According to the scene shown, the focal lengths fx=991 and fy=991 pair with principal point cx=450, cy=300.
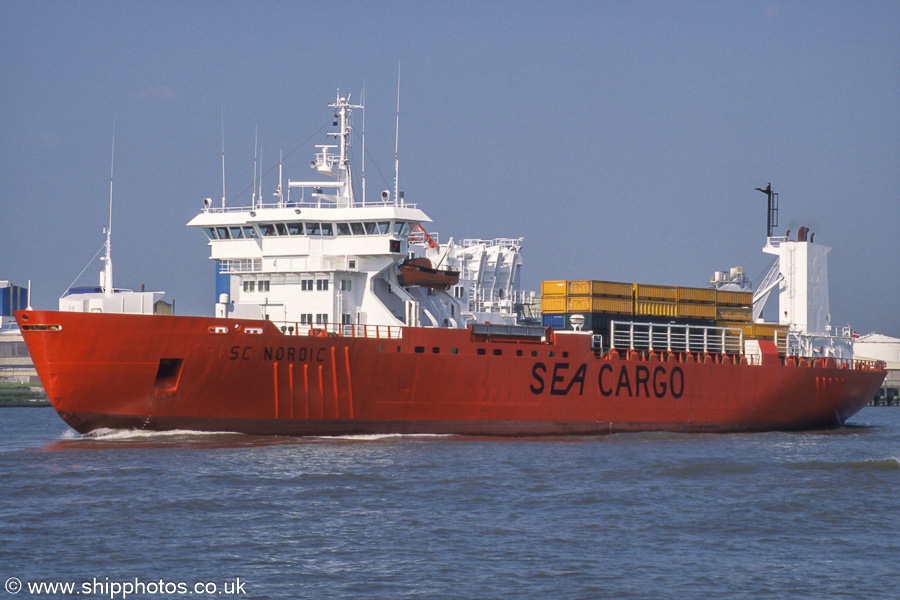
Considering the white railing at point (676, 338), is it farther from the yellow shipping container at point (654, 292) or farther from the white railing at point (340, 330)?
the white railing at point (340, 330)

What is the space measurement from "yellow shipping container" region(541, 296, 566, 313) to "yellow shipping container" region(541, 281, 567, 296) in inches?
5.7

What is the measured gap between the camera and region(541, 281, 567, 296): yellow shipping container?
112 ft

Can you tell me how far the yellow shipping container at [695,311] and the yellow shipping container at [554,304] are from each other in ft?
14.6

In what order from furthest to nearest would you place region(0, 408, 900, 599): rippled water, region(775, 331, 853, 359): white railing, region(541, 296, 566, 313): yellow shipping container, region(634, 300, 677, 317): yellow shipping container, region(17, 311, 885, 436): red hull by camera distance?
region(775, 331, 853, 359): white railing
region(634, 300, 677, 317): yellow shipping container
region(541, 296, 566, 313): yellow shipping container
region(17, 311, 885, 436): red hull
region(0, 408, 900, 599): rippled water

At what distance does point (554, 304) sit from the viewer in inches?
1351

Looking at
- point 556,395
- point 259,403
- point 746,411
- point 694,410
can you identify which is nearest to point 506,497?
point 259,403

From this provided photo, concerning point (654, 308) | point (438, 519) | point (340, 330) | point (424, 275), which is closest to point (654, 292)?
point (654, 308)

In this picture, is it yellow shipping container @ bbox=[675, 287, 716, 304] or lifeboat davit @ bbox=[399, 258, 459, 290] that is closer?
lifeboat davit @ bbox=[399, 258, 459, 290]

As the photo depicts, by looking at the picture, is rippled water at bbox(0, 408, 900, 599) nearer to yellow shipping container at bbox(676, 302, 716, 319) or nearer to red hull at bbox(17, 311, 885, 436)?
red hull at bbox(17, 311, 885, 436)

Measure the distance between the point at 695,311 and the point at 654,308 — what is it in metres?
2.12

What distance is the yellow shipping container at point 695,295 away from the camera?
1400 inches

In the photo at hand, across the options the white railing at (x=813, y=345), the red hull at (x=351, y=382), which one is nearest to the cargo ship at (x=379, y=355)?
the red hull at (x=351, y=382)

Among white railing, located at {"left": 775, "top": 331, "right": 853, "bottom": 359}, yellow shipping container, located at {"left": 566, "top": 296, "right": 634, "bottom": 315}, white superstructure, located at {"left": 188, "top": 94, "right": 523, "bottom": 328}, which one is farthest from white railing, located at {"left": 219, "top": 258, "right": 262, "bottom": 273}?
white railing, located at {"left": 775, "top": 331, "right": 853, "bottom": 359}

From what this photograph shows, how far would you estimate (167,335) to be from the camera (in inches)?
911
